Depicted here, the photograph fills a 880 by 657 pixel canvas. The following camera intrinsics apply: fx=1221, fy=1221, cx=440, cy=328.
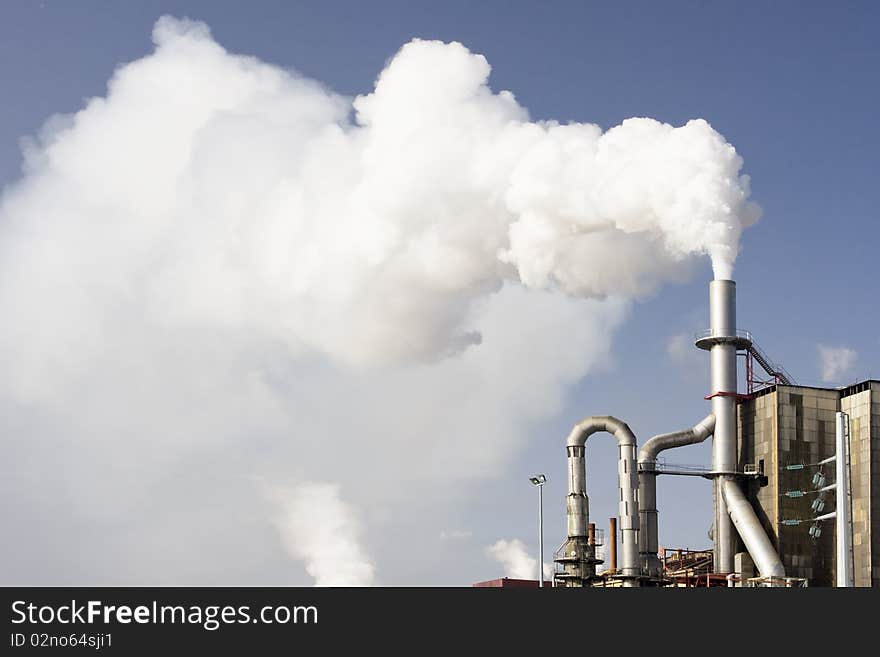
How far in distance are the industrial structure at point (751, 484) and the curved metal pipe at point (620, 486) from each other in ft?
0.22

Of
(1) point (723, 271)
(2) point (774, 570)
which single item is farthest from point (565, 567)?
(1) point (723, 271)

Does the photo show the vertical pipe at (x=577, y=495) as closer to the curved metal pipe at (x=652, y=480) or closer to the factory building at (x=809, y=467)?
the curved metal pipe at (x=652, y=480)

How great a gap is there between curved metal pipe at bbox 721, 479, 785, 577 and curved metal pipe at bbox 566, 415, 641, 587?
627cm

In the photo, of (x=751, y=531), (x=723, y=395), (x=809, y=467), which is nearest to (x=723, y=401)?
(x=723, y=395)

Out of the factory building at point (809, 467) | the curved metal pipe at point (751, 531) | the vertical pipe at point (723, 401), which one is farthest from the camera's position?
the vertical pipe at point (723, 401)

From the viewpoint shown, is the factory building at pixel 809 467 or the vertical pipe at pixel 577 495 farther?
the vertical pipe at pixel 577 495

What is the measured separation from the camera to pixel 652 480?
82375 millimetres

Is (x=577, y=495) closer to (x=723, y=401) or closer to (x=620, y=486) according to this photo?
(x=620, y=486)

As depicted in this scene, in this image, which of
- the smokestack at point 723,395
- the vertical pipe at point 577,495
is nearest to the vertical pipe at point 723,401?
the smokestack at point 723,395

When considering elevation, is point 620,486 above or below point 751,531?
above

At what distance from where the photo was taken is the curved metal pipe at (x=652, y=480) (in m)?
80.2

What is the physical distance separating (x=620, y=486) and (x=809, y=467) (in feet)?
41.1

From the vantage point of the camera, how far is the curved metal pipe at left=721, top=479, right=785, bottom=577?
255 ft

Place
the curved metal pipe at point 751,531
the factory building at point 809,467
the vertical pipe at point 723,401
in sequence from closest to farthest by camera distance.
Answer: the factory building at point 809,467 → the curved metal pipe at point 751,531 → the vertical pipe at point 723,401
